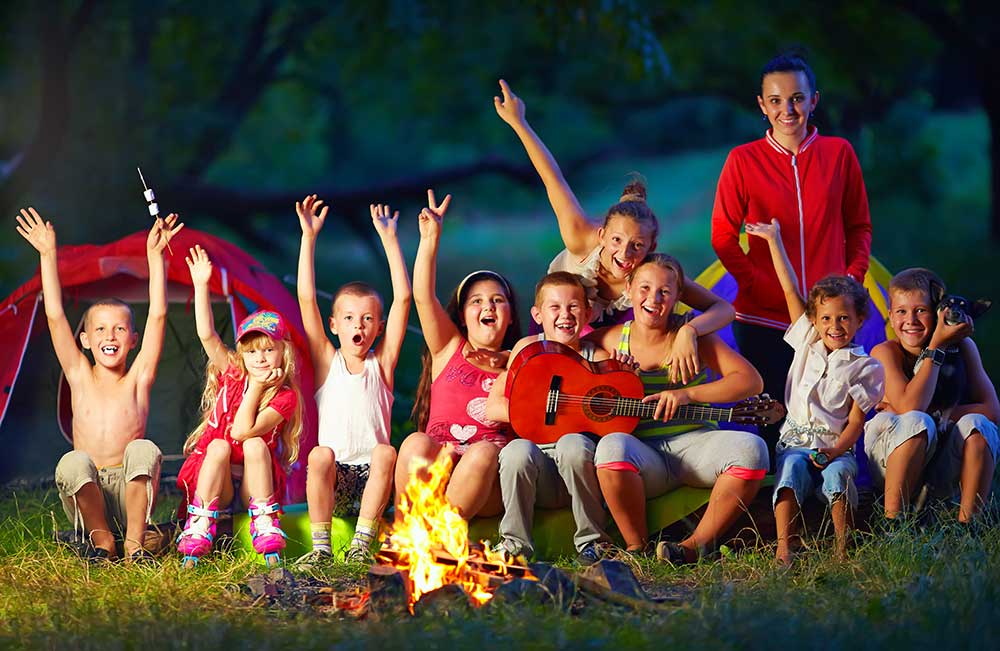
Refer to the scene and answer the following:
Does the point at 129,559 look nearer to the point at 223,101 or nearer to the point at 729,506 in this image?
the point at 729,506

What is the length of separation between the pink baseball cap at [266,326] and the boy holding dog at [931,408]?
2303mm

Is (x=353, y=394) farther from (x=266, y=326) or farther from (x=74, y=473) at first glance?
(x=74, y=473)

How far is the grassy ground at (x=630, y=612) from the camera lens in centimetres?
364

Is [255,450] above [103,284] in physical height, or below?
below

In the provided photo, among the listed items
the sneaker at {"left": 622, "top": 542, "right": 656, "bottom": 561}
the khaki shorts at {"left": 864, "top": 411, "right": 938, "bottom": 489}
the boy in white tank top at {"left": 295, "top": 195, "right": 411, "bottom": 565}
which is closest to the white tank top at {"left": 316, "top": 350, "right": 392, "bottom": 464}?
the boy in white tank top at {"left": 295, "top": 195, "right": 411, "bottom": 565}

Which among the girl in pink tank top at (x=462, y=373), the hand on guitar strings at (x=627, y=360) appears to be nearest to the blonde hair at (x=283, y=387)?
the girl in pink tank top at (x=462, y=373)

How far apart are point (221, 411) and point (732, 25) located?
32.9ft

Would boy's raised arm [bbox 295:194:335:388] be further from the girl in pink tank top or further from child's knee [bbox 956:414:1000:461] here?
child's knee [bbox 956:414:1000:461]

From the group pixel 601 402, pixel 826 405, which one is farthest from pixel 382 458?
pixel 826 405

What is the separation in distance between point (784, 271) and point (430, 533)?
5.91 ft

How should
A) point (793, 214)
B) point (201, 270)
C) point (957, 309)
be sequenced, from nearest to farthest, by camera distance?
1. point (957, 309)
2. point (201, 270)
3. point (793, 214)

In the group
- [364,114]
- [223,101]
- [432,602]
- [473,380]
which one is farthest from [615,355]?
→ [364,114]

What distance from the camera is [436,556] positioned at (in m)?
4.16

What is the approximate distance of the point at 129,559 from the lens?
4.72 m
